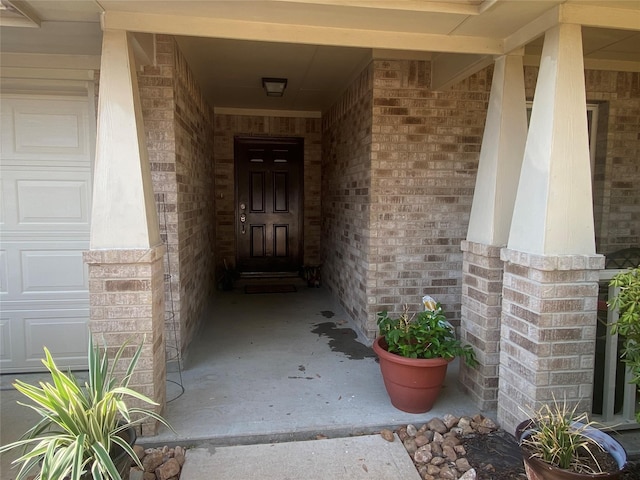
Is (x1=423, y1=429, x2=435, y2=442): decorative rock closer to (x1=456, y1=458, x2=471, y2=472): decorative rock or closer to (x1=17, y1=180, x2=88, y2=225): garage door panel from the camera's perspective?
(x1=456, y1=458, x2=471, y2=472): decorative rock

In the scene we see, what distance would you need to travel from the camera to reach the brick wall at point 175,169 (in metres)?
3.09

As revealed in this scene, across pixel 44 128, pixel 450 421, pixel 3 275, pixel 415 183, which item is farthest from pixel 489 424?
pixel 44 128

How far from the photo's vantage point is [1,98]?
3135 mm

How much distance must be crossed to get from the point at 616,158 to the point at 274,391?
143 inches

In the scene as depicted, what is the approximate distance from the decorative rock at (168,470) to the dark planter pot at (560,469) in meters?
→ 1.60

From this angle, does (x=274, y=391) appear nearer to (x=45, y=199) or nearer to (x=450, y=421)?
(x=450, y=421)

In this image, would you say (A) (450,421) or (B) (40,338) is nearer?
(A) (450,421)

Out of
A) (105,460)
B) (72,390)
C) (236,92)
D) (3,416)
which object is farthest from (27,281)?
(236,92)

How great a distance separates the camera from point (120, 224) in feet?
7.57

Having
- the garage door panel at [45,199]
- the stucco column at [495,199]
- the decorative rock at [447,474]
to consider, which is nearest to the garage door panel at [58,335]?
the garage door panel at [45,199]

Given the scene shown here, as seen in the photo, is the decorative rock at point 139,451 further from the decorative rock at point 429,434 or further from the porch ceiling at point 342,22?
the porch ceiling at point 342,22

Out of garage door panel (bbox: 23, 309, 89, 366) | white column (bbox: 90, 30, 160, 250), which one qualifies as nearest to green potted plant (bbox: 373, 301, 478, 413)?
white column (bbox: 90, 30, 160, 250)

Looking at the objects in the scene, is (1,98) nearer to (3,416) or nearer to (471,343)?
(3,416)

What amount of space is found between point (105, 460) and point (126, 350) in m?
0.76
